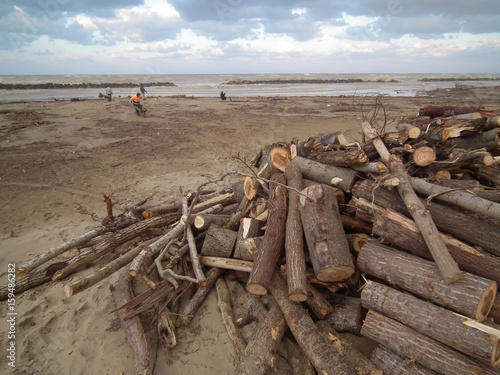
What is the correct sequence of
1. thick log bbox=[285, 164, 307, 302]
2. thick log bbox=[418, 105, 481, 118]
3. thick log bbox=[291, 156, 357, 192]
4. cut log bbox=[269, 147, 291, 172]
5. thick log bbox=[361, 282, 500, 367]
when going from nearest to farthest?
thick log bbox=[361, 282, 500, 367] < thick log bbox=[285, 164, 307, 302] < thick log bbox=[291, 156, 357, 192] < cut log bbox=[269, 147, 291, 172] < thick log bbox=[418, 105, 481, 118]

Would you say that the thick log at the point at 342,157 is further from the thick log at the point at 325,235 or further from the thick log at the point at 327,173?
the thick log at the point at 325,235

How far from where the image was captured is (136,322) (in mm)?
3277

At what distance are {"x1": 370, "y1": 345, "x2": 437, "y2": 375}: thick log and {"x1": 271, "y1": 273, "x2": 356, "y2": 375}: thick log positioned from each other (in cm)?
42

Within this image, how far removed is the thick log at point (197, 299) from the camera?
350cm

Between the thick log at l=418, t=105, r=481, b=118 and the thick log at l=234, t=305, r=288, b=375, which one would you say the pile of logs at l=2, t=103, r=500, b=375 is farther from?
the thick log at l=418, t=105, r=481, b=118

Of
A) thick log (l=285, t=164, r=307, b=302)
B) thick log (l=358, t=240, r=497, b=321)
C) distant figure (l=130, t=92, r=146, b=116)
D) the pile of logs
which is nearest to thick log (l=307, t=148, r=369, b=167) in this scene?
the pile of logs

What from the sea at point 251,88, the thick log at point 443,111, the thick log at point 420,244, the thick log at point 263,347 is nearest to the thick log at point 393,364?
the thick log at point 263,347

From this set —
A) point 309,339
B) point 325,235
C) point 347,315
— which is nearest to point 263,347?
point 309,339

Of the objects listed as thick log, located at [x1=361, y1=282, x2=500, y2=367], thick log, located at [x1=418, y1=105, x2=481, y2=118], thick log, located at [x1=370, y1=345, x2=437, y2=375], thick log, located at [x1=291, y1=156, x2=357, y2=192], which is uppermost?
Answer: thick log, located at [x1=418, y1=105, x2=481, y2=118]

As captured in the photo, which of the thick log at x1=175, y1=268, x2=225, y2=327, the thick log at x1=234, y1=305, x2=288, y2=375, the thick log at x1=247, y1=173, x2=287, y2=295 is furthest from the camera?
the thick log at x1=175, y1=268, x2=225, y2=327

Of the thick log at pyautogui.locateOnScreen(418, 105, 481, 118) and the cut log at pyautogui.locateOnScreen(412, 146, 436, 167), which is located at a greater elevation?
the thick log at pyautogui.locateOnScreen(418, 105, 481, 118)

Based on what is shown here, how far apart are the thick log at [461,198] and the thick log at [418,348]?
1522 millimetres

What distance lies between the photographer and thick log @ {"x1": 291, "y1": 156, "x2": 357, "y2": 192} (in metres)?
4.11

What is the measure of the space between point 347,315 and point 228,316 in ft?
4.87
